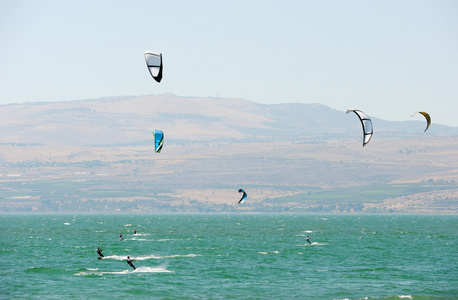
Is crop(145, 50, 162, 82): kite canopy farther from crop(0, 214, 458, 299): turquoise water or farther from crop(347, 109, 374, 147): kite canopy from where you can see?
crop(347, 109, 374, 147): kite canopy

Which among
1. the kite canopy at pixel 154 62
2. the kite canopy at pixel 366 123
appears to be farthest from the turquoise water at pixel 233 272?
the kite canopy at pixel 154 62

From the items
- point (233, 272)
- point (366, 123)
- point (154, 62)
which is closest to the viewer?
point (154, 62)

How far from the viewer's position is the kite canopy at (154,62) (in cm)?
4703

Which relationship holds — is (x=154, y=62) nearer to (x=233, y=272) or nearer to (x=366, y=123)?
(x=366, y=123)

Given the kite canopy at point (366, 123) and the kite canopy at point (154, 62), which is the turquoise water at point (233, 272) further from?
the kite canopy at point (154, 62)

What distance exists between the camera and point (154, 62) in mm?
48062

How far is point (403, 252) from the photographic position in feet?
282

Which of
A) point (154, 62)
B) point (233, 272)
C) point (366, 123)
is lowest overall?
point (233, 272)

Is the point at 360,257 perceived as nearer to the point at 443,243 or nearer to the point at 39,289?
Result: the point at 443,243

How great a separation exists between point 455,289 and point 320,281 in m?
10.6

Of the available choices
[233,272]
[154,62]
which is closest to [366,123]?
[233,272]

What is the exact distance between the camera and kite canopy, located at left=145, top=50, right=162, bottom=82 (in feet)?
154

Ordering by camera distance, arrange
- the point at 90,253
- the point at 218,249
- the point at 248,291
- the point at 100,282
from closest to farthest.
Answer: the point at 248,291
the point at 100,282
the point at 90,253
the point at 218,249

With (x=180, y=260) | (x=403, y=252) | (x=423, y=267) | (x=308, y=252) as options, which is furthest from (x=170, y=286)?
(x=403, y=252)
